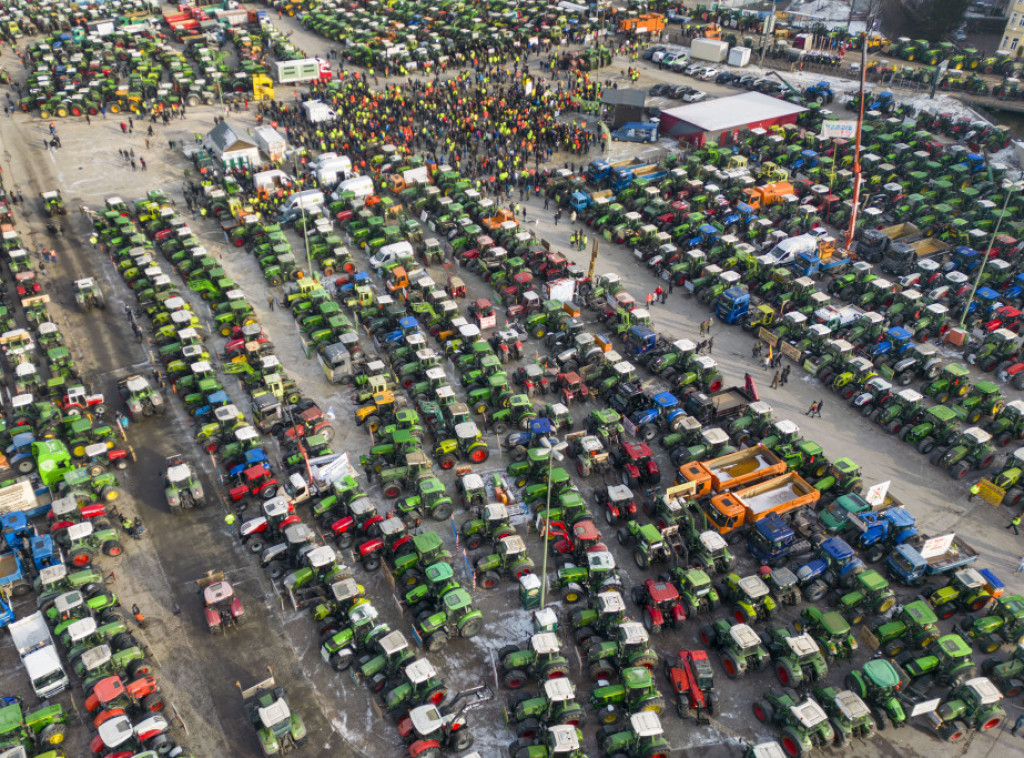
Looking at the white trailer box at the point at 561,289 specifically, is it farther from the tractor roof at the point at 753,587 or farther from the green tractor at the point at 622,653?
the green tractor at the point at 622,653

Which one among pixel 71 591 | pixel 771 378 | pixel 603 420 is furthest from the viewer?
pixel 771 378

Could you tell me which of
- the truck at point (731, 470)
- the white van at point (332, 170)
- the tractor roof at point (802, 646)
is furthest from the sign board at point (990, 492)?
the white van at point (332, 170)

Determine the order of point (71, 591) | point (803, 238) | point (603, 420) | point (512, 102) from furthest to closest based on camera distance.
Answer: point (512, 102)
point (803, 238)
point (603, 420)
point (71, 591)

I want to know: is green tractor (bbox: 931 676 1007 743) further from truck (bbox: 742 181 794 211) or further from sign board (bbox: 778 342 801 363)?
truck (bbox: 742 181 794 211)

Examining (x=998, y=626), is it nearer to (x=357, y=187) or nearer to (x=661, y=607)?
(x=661, y=607)

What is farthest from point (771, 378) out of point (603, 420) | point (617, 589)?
point (617, 589)

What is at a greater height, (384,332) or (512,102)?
(512,102)

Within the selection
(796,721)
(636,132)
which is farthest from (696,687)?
(636,132)

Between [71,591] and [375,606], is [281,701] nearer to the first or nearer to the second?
[375,606]
